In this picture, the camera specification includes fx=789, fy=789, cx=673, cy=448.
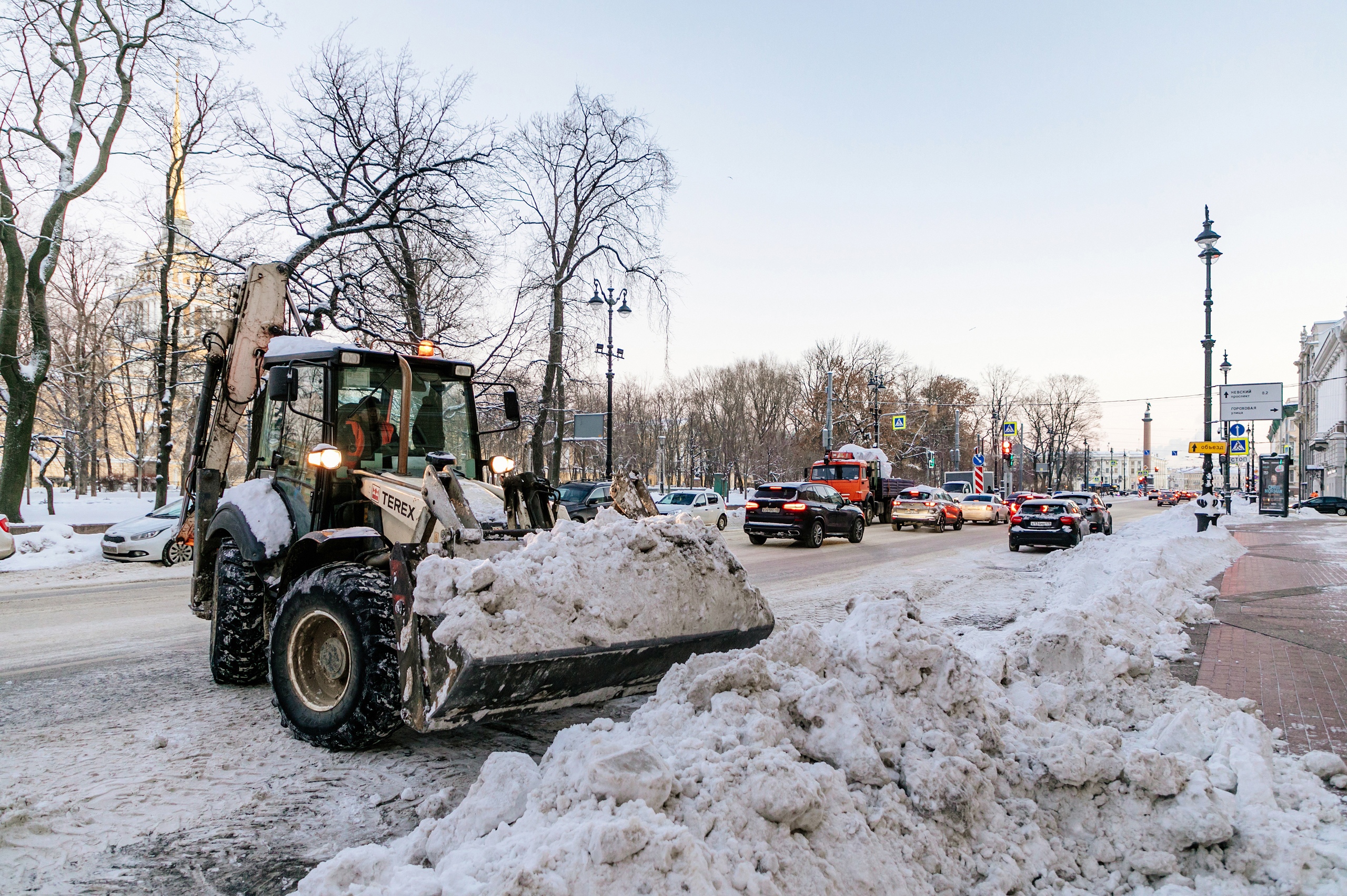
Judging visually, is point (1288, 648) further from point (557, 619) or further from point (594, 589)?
point (557, 619)

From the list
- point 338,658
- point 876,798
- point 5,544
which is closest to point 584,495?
point 5,544

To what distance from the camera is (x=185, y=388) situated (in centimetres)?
3138

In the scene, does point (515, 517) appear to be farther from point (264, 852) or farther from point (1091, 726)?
point (1091, 726)

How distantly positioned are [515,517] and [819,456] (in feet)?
184

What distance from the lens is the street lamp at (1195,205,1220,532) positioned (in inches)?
891

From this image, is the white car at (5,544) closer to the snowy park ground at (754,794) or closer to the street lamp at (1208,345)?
the snowy park ground at (754,794)

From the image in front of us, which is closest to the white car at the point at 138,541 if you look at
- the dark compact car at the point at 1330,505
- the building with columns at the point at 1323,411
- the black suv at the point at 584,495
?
the black suv at the point at 584,495

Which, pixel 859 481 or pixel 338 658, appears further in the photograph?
pixel 859 481

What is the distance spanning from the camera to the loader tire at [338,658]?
425cm

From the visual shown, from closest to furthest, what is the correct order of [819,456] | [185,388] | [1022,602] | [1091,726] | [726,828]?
1. [726,828]
2. [1091,726]
3. [1022,602]
4. [185,388]
5. [819,456]

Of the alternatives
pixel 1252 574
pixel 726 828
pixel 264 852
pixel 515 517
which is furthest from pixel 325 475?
pixel 1252 574

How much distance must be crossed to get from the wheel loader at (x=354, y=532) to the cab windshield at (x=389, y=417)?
0.04ft

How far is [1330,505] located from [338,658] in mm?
59938

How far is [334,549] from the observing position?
5078mm
